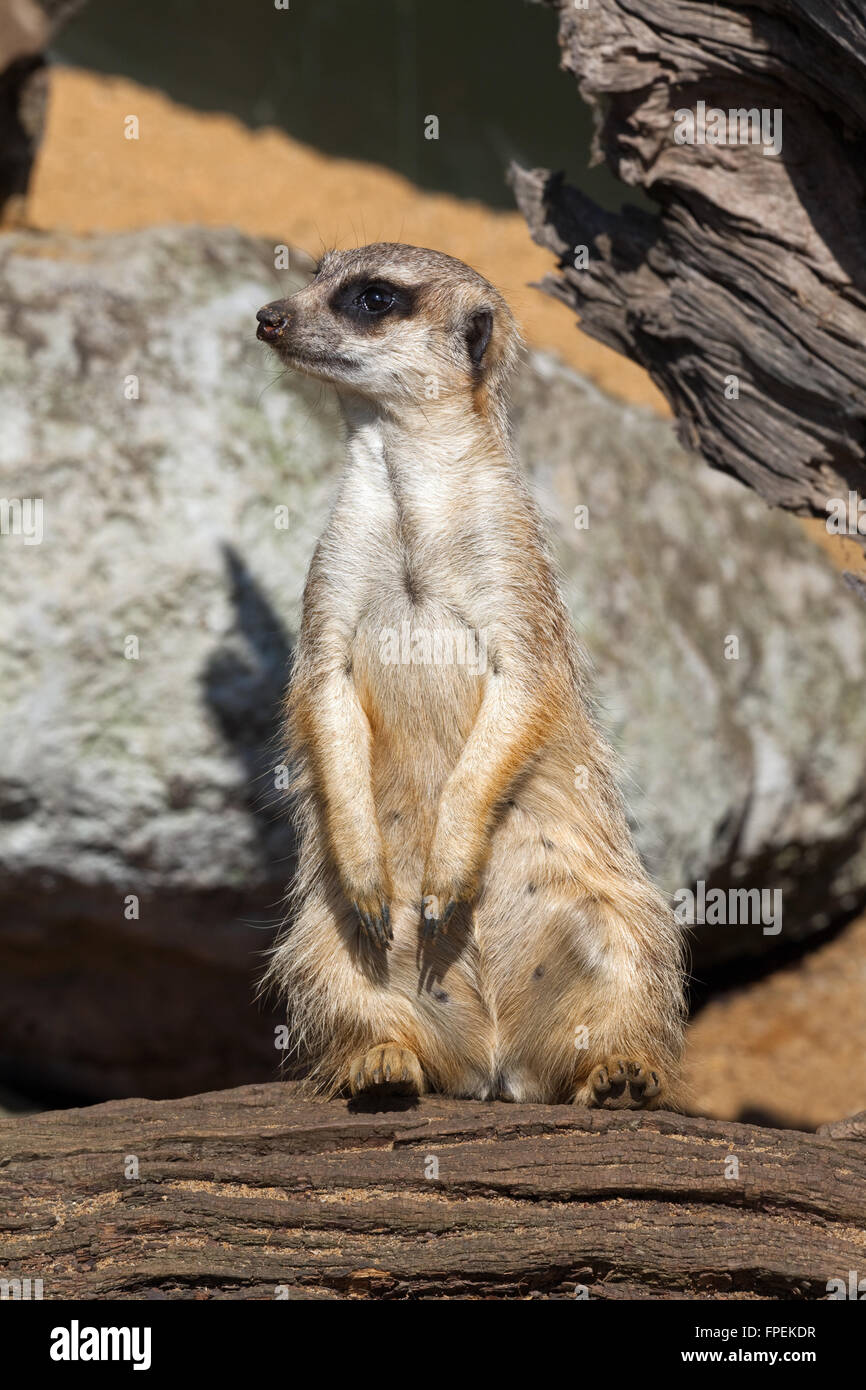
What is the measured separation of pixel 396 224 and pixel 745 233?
6.71 metres

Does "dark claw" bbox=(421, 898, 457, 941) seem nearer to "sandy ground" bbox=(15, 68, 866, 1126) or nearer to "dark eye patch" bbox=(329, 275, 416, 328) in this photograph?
"dark eye patch" bbox=(329, 275, 416, 328)

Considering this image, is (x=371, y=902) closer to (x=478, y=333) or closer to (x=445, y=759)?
(x=445, y=759)

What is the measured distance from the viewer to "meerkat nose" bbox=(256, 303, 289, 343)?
4.07m

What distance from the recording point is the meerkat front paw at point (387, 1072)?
148 inches

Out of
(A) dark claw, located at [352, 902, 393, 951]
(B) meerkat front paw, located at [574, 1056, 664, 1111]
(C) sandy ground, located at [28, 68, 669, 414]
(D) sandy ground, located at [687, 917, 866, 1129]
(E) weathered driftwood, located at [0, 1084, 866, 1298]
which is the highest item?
(C) sandy ground, located at [28, 68, 669, 414]

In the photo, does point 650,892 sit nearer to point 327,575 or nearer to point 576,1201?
point 576,1201

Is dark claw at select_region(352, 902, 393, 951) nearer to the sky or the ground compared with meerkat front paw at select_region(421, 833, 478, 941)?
nearer to the ground

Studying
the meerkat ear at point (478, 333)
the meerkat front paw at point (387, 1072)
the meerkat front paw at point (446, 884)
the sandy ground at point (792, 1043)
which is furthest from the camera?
the sandy ground at point (792, 1043)

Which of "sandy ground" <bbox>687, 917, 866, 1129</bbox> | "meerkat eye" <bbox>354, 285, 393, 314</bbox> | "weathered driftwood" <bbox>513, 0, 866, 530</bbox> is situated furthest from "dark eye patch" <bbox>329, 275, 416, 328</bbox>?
"sandy ground" <bbox>687, 917, 866, 1129</bbox>

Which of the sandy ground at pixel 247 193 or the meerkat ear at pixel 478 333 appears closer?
the meerkat ear at pixel 478 333

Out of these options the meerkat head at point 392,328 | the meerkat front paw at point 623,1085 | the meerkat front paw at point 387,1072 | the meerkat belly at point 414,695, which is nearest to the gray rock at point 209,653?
the meerkat belly at point 414,695

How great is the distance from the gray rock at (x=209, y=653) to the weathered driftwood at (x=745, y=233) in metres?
2.23

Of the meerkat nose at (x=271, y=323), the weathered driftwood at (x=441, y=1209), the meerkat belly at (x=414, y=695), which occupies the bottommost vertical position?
the weathered driftwood at (x=441, y=1209)

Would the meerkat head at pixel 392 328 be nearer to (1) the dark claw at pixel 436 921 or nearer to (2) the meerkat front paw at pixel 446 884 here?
(2) the meerkat front paw at pixel 446 884
